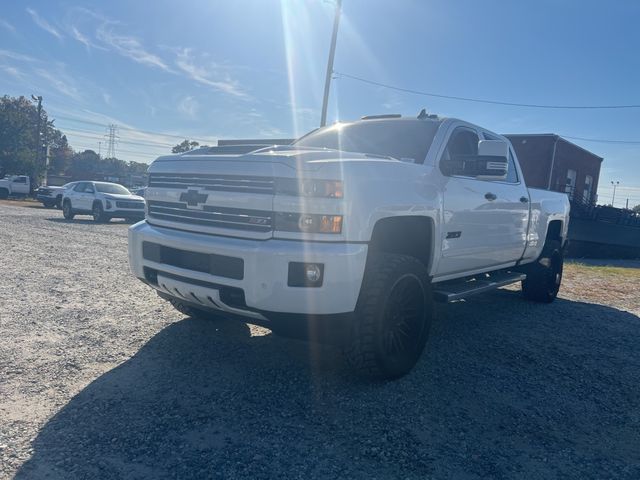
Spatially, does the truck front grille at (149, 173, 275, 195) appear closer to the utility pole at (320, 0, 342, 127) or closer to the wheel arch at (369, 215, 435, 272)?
the wheel arch at (369, 215, 435, 272)

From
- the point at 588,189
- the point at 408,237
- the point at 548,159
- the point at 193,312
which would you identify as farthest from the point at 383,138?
the point at 588,189

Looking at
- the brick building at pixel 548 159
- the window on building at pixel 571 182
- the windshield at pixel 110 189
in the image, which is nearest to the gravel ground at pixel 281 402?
the windshield at pixel 110 189

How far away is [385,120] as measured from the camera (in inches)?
202

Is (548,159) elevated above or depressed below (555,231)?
above

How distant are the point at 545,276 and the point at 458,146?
10.2ft

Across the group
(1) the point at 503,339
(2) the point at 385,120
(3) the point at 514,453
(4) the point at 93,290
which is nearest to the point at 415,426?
(3) the point at 514,453

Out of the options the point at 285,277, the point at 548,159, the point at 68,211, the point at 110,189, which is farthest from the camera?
the point at 548,159

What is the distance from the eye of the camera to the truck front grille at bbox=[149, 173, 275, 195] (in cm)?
328

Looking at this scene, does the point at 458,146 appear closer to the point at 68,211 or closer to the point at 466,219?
the point at 466,219

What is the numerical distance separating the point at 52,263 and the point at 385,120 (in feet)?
18.2

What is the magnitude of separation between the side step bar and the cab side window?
1.05 m

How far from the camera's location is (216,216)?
11.4ft

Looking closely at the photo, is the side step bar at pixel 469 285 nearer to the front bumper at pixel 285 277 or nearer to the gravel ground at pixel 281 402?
the gravel ground at pixel 281 402

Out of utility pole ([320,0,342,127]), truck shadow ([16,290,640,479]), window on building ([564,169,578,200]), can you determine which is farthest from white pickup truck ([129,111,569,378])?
window on building ([564,169,578,200])
